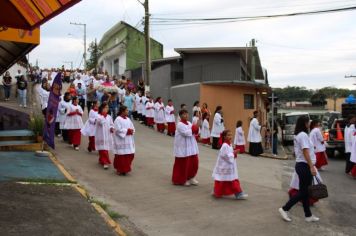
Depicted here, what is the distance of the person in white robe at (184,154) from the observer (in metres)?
11.3

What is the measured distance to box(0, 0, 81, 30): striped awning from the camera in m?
7.01

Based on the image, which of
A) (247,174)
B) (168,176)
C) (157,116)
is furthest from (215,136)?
(168,176)

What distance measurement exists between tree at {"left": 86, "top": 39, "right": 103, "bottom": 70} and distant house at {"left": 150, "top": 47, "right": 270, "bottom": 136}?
26168mm

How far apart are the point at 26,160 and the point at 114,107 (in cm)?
925

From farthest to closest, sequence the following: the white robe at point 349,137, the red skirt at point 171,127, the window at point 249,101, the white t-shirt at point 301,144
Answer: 1. the window at point 249,101
2. the red skirt at point 171,127
3. the white robe at point 349,137
4. the white t-shirt at point 301,144

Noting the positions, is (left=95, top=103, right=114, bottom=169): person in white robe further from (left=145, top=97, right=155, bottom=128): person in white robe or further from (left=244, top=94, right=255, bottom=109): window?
(left=244, top=94, right=255, bottom=109): window

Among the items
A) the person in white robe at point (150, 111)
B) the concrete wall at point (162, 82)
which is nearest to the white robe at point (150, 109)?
the person in white robe at point (150, 111)

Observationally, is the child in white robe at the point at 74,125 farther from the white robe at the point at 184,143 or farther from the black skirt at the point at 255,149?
the black skirt at the point at 255,149

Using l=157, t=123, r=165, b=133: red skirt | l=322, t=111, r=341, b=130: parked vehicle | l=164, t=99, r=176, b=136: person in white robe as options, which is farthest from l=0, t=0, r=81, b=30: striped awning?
l=322, t=111, r=341, b=130: parked vehicle

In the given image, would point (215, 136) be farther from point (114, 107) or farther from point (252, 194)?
point (252, 194)

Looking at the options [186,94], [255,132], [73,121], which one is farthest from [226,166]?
[186,94]

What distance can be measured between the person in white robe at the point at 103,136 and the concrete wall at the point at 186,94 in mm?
11912

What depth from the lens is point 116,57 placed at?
48.1 meters

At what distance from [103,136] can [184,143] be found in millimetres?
Result: 2825
